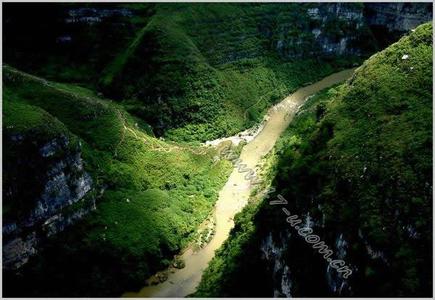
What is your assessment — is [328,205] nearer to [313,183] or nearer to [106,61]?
[313,183]

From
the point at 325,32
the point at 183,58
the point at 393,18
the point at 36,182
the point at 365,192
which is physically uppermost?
the point at 36,182

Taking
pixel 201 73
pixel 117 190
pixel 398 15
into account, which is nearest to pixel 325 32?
pixel 398 15

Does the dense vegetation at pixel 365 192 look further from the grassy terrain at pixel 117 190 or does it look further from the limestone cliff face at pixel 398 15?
the limestone cliff face at pixel 398 15

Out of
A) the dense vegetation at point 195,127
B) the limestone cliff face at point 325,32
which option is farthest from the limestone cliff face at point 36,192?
the limestone cliff face at point 325,32

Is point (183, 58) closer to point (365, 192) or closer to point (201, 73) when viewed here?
point (201, 73)

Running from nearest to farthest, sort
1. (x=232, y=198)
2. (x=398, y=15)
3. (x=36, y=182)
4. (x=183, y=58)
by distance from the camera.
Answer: (x=36, y=182)
(x=232, y=198)
(x=183, y=58)
(x=398, y=15)

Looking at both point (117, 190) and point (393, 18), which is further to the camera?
point (393, 18)

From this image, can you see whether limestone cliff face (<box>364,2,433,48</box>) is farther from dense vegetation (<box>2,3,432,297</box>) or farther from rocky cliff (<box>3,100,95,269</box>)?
rocky cliff (<box>3,100,95,269</box>)
